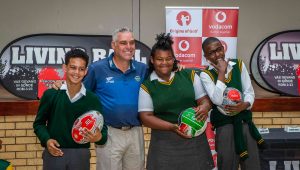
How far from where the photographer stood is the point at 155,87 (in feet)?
9.57

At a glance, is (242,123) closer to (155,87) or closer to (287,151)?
(155,87)

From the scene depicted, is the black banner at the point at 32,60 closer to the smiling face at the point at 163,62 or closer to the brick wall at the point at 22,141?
the brick wall at the point at 22,141

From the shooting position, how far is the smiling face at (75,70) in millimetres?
2705

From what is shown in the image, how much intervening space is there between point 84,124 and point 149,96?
54cm

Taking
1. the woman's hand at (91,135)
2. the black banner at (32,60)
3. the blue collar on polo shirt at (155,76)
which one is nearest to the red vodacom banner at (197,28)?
the black banner at (32,60)

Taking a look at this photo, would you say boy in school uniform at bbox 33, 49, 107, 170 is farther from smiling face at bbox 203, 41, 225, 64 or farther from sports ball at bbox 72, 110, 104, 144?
smiling face at bbox 203, 41, 225, 64

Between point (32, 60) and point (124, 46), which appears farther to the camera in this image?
point (32, 60)

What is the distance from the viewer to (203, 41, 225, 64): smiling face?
10.1 feet

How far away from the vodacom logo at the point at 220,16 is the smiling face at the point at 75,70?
2045mm

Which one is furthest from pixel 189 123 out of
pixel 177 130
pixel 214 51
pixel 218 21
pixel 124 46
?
pixel 218 21

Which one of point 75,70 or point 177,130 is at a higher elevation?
point 75,70

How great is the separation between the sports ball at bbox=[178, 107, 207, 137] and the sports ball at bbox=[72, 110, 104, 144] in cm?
57

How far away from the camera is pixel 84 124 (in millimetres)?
2617

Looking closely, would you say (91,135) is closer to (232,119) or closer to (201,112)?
(201,112)
